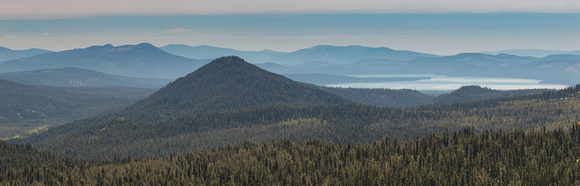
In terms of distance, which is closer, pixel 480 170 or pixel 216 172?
pixel 480 170

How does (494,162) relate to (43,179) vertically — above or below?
above

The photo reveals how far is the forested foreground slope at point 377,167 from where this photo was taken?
127m

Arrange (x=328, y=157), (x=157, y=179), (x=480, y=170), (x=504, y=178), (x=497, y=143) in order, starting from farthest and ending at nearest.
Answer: (x=328, y=157) → (x=497, y=143) → (x=157, y=179) → (x=480, y=170) → (x=504, y=178)

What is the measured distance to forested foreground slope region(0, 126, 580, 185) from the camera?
127 metres

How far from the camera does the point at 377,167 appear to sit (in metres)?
139

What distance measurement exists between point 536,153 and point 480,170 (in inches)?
931

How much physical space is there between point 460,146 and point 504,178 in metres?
28.1

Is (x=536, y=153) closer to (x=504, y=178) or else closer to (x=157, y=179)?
(x=504, y=178)

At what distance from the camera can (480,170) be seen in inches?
5256

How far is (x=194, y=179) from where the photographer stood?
148250 mm

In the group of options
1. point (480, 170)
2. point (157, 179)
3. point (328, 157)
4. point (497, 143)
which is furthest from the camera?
point (328, 157)

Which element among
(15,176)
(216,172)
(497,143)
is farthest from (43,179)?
(497,143)

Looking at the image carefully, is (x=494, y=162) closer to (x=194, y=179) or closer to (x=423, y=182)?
(x=423, y=182)

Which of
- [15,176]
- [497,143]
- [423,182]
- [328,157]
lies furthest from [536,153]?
[15,176]
